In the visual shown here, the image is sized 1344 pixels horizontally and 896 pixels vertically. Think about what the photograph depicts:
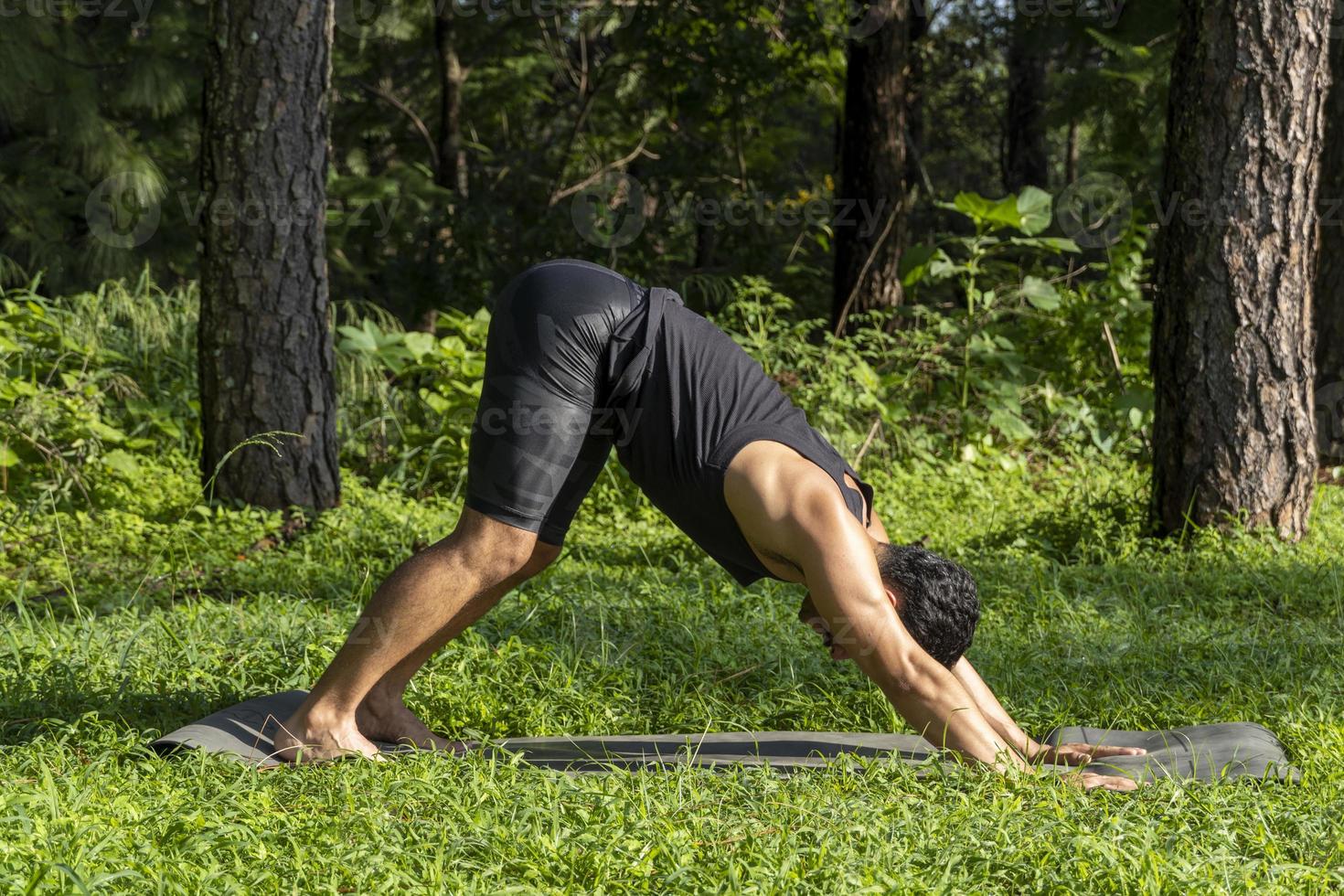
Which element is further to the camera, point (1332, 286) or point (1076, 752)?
point (1332, 286)

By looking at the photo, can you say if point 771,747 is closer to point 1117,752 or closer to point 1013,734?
point 1013,734

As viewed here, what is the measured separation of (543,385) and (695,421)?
0.38 m

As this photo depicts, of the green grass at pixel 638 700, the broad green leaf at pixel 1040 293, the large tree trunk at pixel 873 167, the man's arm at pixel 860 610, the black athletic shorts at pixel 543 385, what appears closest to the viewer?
the green grass at pixel 638 700

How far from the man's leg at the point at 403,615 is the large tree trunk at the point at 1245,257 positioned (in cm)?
331

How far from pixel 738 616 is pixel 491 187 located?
8355 mm

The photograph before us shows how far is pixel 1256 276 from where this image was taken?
16.9 feet

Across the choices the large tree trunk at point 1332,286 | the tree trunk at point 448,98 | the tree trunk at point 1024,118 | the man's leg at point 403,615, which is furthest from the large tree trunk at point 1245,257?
the tree trunk at point 1024,118

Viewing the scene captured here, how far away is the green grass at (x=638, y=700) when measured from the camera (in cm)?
231

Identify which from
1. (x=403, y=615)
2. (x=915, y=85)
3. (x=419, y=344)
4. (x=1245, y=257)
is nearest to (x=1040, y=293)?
(x=1245, y=257)

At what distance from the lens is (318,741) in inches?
120

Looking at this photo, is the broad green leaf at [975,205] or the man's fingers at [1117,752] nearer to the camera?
the man's fingers at [1117,752]

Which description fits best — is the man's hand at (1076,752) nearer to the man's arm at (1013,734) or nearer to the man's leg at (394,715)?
the man's arm at (1013,734)

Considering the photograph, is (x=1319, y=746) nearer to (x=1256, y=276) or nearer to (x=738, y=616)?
(x=738, y=616)

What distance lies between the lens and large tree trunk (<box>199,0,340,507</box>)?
5.29 m
